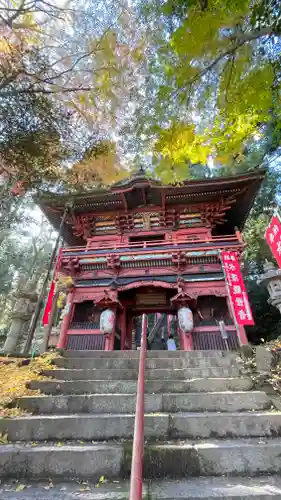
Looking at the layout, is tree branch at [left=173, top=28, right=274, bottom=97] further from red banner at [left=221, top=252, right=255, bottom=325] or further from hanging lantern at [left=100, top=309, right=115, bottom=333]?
hanging lantern at [left=100, top=309, right=115, bottom=333]

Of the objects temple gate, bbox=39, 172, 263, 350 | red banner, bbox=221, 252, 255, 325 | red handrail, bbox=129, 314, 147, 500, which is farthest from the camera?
temple gate, bbox=39, 172, 263, 350

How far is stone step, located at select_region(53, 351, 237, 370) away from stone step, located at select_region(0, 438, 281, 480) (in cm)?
227

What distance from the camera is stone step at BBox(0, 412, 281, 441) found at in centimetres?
279

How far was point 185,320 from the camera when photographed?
8.81 metres

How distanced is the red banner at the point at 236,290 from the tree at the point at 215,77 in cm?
619

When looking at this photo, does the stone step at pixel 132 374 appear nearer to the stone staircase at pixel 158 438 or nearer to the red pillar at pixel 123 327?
the stone staircase at pixel 158 438

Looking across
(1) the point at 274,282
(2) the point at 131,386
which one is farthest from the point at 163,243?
(2) the point at 131,386

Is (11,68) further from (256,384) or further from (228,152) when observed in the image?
(256,384)

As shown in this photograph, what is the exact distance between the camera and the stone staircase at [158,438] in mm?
2160

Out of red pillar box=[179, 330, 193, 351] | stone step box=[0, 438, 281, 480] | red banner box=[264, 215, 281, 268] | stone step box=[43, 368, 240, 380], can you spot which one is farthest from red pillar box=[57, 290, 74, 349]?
red banner box=[264, 215, 281, 268]

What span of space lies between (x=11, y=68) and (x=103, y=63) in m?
1.77

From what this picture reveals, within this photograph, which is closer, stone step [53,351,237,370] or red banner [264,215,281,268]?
stone step [53,351,237,370]

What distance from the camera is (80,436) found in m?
2.77

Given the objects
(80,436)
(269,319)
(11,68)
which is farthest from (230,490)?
(269,319)
